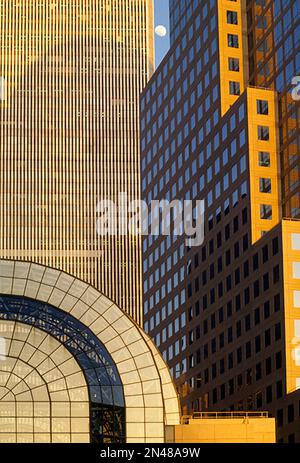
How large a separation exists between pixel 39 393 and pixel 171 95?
100195 millimetres

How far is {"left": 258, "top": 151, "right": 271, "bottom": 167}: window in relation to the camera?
13600cm

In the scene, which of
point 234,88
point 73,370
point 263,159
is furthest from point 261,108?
point 73,370

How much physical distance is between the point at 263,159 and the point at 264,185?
A: 3455 mm

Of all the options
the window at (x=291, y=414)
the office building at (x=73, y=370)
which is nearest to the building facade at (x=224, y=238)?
the window at (x=291, y=414)

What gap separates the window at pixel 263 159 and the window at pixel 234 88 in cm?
1526

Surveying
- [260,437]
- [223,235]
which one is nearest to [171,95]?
[223,235]

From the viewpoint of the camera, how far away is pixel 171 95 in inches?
6757

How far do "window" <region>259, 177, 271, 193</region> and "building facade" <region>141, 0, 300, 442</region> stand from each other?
116mm

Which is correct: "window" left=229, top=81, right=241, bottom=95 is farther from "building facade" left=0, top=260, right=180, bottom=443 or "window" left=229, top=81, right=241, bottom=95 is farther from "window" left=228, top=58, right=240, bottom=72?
"building facade" left=0, top=260, right=180, bottom=443

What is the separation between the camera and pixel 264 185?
135 meters

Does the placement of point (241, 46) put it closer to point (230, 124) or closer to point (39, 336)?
point (230, 124)

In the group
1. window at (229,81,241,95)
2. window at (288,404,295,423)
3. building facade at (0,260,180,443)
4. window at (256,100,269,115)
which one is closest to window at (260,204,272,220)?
window at (256,100,269,115)

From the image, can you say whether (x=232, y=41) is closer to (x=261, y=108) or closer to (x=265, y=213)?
(x=261, y=108)

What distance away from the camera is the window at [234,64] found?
5915 inches
